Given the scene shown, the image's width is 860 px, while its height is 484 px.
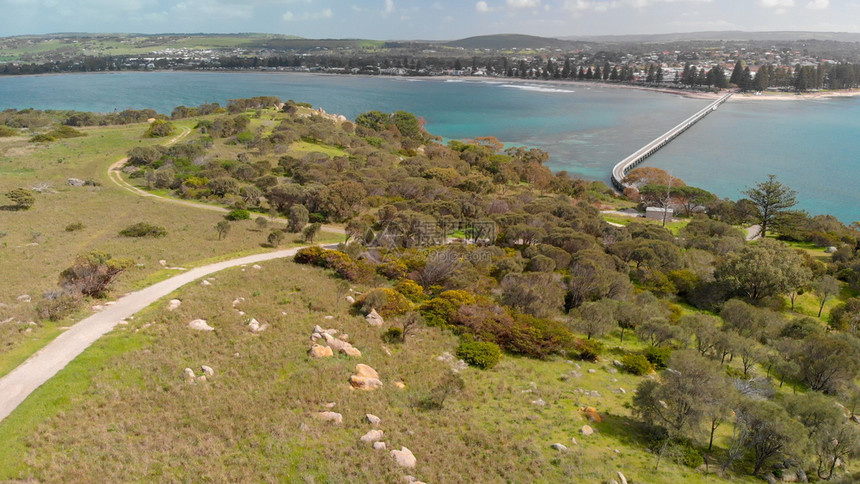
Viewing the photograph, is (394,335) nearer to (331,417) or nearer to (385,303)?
(385,303)

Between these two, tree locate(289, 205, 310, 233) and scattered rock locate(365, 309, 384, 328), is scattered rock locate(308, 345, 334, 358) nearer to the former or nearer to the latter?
scattered rock locate(365, 309, 384, 328)

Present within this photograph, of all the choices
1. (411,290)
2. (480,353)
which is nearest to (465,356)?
(480,353)

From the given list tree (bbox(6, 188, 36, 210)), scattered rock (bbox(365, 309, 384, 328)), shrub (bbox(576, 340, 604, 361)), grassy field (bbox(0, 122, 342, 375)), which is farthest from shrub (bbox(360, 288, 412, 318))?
tree (bbox(6, 188, 36, 210))

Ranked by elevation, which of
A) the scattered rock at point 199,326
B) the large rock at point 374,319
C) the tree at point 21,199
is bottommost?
the large rock at point 374,319

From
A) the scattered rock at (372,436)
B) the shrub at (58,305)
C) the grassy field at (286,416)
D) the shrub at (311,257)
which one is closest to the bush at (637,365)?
the grassy field at (286,416)

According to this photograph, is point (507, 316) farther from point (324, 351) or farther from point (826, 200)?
point (826, 200)

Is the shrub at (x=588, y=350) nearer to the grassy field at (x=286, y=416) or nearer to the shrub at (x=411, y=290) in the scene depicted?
the grassy field at (x=286, y=416)
